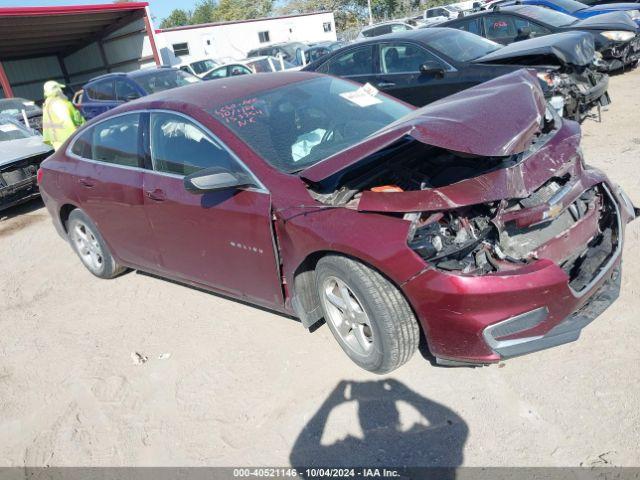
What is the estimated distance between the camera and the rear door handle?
4449 mm

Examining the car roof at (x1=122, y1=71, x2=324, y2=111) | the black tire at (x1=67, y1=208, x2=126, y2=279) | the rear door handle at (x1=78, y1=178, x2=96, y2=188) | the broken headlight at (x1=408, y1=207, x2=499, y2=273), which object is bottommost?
the black tire at (x1=67, y1=208, x2=126, y2=279)

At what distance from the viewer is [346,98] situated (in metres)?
3.99

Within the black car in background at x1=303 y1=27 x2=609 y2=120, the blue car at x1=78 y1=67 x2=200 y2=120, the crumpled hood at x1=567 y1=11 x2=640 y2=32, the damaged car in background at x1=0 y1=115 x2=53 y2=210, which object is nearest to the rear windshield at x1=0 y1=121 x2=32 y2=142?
the damaged car in background at x1=0 y1=115 x2=53 y2=210

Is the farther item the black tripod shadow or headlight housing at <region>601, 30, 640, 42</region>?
headlight housing at <region>601, 30, 640, 42</region>

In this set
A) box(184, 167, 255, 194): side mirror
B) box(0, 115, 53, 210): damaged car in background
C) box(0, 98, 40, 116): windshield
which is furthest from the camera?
box(0, 98, 40, 116): windshield

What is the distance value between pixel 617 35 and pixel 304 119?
8.14 m

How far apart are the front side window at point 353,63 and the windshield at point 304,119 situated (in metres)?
4.25

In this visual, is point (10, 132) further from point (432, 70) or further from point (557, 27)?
point (557, 27)

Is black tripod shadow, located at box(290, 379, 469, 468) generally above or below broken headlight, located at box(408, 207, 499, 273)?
below

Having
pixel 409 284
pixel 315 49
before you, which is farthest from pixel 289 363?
pixel 315 49

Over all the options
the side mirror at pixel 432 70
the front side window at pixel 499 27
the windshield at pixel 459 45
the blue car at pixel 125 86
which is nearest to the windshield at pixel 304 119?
the side mirror at pixel 432 70

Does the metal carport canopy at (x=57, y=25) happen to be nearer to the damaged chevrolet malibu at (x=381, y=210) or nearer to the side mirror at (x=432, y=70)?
the side mirror at (x=432, y=70)

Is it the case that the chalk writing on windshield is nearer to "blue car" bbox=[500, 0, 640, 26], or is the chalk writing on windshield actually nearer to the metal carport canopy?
"blue car" bbox=[500, 0, 640, 26]

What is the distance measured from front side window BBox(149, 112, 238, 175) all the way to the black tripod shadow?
1607 millimetres
